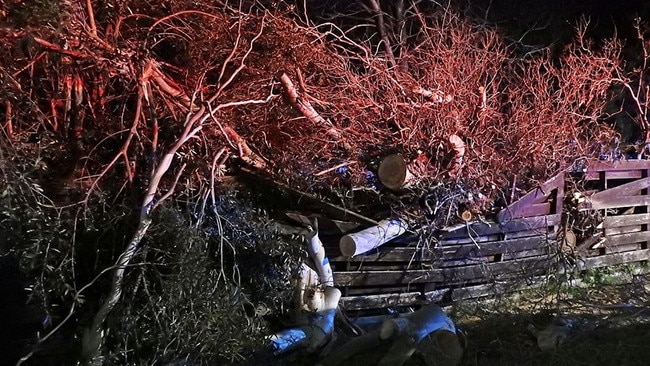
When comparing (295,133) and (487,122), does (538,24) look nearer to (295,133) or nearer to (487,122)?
(487,122)

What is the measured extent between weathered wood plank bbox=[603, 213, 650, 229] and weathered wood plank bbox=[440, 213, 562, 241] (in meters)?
0.91

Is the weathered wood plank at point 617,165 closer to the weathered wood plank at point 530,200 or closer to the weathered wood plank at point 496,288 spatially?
the weathered wood plank at point 530,200

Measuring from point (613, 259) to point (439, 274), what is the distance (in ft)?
10.3

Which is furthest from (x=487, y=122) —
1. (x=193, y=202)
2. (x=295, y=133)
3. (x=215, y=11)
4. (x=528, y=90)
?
(x=193, y=202)

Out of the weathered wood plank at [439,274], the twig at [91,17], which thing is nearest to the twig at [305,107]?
the weathered wood plank at [439,274]

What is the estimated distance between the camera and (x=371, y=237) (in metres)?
6.30

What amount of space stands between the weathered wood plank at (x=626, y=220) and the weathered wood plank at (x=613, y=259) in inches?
16.9

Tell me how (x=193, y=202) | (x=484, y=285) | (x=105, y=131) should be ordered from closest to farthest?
1. (x=193, y=202)
2. (x=105, y=131)
3. (x=484, y=285)

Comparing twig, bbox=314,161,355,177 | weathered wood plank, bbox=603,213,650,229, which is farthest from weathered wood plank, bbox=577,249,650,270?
twig, bbox=314,161,355,177

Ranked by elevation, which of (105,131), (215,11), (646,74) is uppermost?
(215,11)

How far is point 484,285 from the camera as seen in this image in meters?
7.40

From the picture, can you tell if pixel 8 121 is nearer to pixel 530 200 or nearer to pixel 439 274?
pixel 439 274

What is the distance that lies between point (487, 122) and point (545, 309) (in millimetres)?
2842

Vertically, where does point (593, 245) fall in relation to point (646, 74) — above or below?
below
